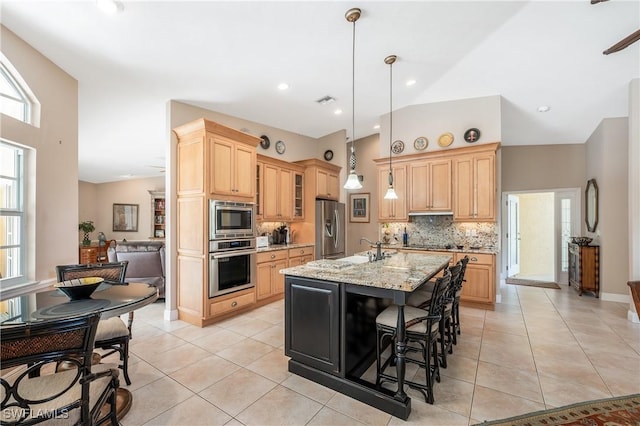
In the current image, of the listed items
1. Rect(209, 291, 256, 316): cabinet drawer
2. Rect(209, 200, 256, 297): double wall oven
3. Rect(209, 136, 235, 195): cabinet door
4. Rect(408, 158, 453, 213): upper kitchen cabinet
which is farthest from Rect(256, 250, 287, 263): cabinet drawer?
Rect(408, 158, 453, 213): upper kitchen cabinet

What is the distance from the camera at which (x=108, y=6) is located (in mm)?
2225

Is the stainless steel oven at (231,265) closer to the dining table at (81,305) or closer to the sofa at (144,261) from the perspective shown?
the dining table at (81,305)

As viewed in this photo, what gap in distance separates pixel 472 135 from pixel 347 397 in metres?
4.53

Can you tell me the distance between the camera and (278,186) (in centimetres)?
518

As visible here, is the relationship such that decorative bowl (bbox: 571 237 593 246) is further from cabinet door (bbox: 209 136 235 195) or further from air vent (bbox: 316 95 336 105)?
cabinet door (bbox: 209 136 235 195)

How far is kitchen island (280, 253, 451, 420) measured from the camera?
2.08 m

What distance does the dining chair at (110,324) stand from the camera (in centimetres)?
226

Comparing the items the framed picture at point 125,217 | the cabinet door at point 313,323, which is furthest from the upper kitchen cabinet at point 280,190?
the framed picture at point 125,217

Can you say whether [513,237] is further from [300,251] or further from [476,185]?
[300,251]

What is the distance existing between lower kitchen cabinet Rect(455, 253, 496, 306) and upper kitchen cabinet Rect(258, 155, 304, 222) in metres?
3.03

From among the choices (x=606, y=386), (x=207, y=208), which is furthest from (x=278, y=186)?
(x=606, y=386)

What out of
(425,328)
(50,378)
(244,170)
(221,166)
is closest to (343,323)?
(425,328)

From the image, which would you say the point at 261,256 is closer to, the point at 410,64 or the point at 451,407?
the point at 451,407

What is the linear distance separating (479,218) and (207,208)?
13.7 ft
